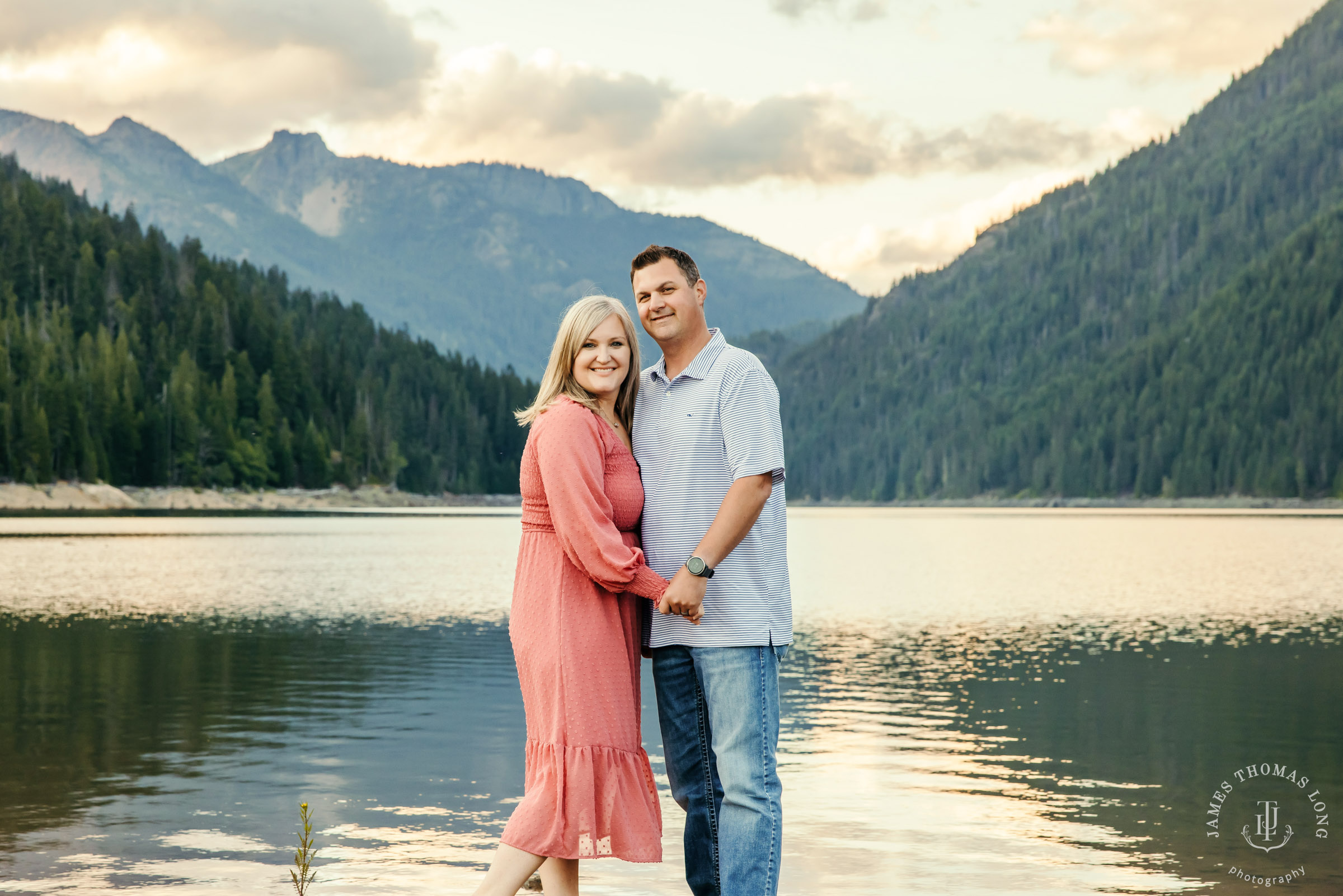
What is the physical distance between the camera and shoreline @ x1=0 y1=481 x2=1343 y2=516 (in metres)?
115

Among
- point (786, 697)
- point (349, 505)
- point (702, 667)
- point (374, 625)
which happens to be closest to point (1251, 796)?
point (786, 697)

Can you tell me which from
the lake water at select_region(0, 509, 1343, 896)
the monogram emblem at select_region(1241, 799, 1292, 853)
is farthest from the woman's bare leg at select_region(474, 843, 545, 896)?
the monogram emblem at select_region(1241, 799, 1292, 853)

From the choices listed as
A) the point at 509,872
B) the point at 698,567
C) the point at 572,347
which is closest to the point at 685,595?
the point at 698,567

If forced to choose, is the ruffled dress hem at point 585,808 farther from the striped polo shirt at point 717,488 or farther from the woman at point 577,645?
the striped polo shirt at point 717,488

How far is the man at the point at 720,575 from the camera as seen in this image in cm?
626

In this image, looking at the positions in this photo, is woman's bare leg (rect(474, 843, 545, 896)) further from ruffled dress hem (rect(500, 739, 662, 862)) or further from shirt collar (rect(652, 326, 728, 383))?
shirt collar (rect(652, 326, 728, 383))

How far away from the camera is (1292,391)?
199625mm

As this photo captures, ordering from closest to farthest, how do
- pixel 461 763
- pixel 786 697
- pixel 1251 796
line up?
pixel 1251 796 → pixel 461 763 → pixel 786 697

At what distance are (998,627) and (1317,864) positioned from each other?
72.3 feet

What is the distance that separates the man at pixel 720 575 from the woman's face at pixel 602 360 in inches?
7.8

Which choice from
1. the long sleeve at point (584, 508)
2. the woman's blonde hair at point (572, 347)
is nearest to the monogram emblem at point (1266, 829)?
the long sleeve at point (584, 508)

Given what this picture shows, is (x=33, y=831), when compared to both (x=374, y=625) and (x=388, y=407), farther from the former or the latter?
(x=388, y=407)

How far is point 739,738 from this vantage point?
633 cm

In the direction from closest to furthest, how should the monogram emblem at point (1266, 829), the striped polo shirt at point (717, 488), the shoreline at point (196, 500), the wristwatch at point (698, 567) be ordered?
the wristwatch at point (698, 567) < the striped polo shirt at point (717, 488) < the monogram emblem at point (1266, 829) < the shoreline at point (196, 500)
